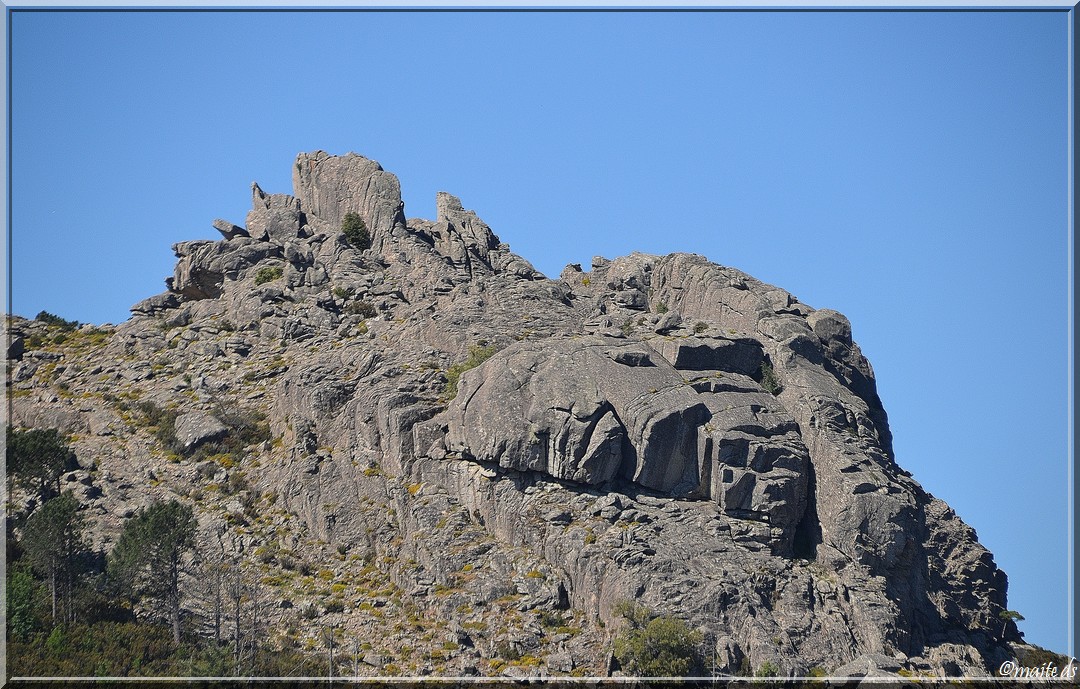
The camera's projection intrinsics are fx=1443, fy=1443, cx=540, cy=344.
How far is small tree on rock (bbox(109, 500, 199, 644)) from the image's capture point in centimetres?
8031

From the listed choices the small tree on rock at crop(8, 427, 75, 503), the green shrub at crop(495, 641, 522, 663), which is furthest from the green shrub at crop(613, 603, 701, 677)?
the small tree on rock at crop(8, 427, 75, 503)

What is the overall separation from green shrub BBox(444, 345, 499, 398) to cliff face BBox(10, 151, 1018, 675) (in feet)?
0.78

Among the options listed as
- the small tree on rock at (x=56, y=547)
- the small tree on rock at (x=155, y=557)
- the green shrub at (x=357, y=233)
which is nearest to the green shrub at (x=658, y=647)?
the small tree on rock at (x=155, y=557)

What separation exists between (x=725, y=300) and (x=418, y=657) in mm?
36457

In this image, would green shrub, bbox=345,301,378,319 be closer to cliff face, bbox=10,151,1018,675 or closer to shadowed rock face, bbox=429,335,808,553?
cliff face, bbox=10,151,1018,675

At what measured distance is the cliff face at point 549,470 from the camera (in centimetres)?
7619

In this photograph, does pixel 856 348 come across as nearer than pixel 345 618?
No

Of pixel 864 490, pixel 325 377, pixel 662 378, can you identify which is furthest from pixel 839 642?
pixel 325 377

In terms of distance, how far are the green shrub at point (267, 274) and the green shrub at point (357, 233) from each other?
638 centimetres

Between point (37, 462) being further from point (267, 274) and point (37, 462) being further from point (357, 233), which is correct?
point (357, 233)

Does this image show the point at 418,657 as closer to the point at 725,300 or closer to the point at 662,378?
the point at 662,378

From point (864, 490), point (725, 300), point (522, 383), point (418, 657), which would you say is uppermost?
point (725, 300)

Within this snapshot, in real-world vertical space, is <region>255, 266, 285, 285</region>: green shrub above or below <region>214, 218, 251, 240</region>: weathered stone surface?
below

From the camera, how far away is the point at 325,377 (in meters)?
93.0
